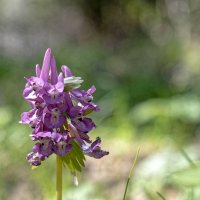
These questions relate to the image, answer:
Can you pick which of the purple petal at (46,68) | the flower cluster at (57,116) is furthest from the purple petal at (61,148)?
the purple petal at (46,68)

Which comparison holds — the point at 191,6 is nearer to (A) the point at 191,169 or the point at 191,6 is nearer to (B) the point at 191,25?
(B) the point at 191,25

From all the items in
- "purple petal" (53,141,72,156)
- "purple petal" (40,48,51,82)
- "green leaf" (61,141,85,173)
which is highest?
"purple petal" (40,48,51,82)

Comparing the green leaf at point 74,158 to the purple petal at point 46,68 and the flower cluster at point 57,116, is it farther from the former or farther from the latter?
the purple petal at point 46,68

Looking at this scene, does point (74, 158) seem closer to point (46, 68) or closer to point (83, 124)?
point (83, 124)

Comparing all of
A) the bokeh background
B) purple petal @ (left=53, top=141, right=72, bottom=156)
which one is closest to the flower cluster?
purple petal @ (left=53, top=141, right=72, bottom=156)

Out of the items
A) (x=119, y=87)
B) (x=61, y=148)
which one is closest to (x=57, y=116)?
(x=61, y=148)

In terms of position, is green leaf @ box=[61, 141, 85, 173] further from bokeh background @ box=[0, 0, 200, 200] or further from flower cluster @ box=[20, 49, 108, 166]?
bokeh background @ box=[0, 0, 200, 200]

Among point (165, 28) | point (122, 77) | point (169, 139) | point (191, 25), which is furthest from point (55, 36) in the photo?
point (169, 139)

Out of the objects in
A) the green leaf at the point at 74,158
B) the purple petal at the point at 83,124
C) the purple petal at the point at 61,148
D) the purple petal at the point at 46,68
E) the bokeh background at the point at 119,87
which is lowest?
the bokeh background at the point at 119,87
